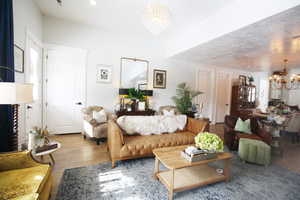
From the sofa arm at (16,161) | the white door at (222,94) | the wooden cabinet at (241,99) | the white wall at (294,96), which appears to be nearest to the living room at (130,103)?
the sofa arm at (16,161)

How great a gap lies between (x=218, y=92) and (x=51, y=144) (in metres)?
5.97

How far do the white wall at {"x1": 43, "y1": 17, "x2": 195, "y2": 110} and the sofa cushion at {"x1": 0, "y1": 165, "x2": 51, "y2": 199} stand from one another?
2790mm

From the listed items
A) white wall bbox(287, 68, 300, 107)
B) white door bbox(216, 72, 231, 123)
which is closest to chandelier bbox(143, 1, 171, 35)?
white door bbox(216, 72, 231, 123)

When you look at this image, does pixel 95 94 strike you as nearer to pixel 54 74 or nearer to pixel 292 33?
pixel 54 74

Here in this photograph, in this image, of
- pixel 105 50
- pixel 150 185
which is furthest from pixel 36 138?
pixel 105 50

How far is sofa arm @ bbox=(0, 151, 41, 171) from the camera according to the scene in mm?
1362

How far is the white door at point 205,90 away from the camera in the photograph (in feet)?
18.4

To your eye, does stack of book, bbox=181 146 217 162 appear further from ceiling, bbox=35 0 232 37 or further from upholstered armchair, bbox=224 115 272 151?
ceiling, bbox=35 0 232 37

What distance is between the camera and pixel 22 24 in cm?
246

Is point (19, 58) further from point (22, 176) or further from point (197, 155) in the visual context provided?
point (197, 155)

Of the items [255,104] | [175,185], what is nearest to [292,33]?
[175,185]

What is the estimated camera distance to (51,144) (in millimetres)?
2047

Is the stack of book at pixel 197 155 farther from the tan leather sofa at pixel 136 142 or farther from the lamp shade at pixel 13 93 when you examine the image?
the lamp shade at pixel 13 93

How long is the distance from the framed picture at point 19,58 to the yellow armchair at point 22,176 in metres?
1.67
